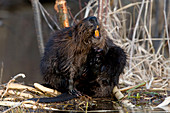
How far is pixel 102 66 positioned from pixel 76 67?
0.69 feet

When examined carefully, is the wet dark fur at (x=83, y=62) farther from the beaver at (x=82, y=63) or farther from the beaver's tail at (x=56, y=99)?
the beaver's tail at (x=56, y=99)

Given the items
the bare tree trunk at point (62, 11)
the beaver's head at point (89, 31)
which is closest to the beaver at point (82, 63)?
the beaver's head at point (89, 31)

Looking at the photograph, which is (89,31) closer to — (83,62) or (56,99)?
(83,62)

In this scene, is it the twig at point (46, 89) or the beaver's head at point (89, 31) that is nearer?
the beaver's head at point (89, 31)

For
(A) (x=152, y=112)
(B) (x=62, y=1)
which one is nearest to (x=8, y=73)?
(B) (x=62, y=1)

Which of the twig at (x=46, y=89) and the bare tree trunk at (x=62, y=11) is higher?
the bare tree trunk at (x=62, y=11)

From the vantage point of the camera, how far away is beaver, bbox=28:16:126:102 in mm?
2238

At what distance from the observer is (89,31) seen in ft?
7.06

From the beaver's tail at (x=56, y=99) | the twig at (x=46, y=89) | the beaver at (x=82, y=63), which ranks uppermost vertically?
the beaver at (x=82, y=63)

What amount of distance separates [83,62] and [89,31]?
29cm

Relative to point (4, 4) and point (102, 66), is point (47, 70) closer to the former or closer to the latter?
point (102, 66)

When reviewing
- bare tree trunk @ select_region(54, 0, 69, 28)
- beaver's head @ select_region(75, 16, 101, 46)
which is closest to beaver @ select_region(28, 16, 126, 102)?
beaver's head @ select_region(75, 16, 101, 46)

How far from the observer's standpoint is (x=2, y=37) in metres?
8.41

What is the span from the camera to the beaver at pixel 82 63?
2.24 meters
